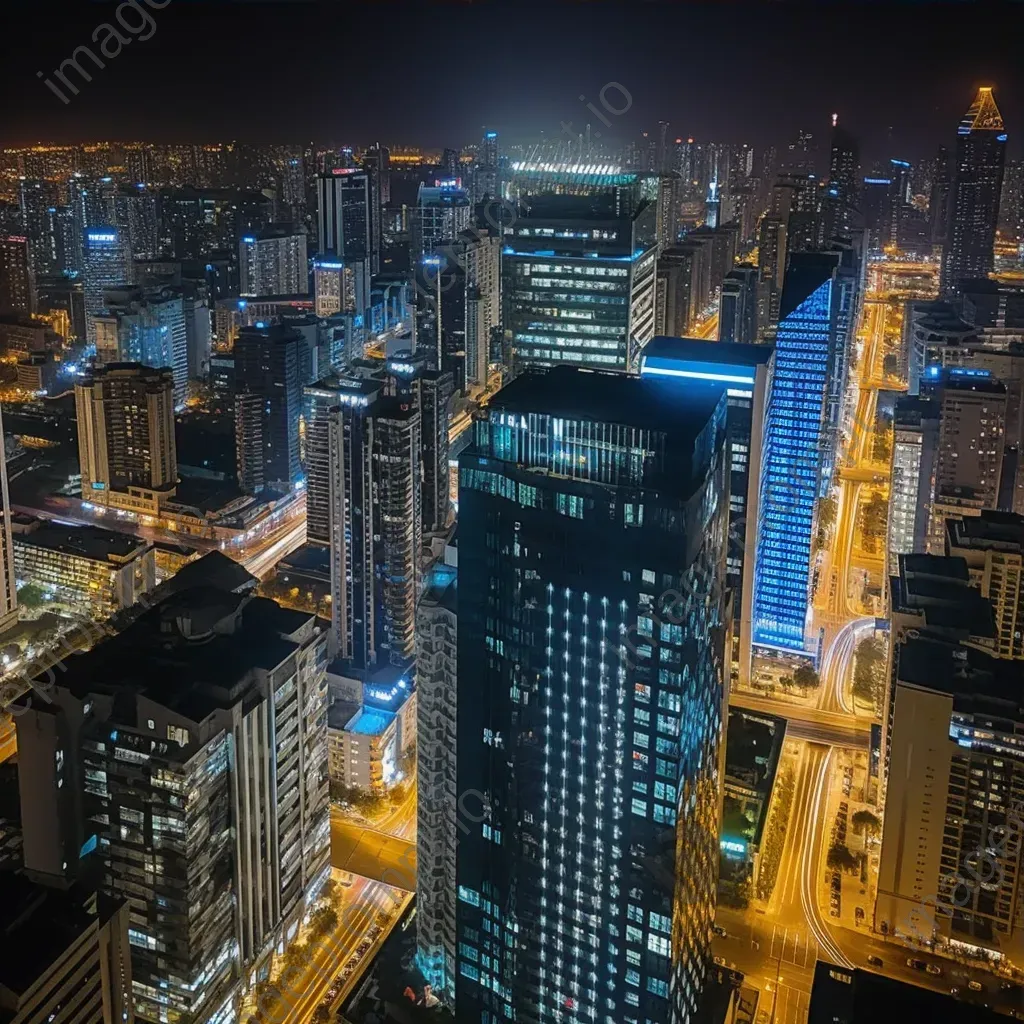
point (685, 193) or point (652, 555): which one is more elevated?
point (685, 193)

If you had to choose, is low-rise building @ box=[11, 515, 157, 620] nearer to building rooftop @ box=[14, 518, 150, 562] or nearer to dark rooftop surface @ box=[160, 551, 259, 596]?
building rooftop @ box=[14, 518, 150, 562]

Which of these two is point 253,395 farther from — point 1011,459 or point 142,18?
point 142,18

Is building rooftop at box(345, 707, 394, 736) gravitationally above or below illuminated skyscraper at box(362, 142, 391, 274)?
below

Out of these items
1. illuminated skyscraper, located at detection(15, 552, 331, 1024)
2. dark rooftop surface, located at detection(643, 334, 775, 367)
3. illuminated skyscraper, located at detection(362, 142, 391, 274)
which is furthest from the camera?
illuminated skyscraper, located at detection(362, 142, 391, 274)

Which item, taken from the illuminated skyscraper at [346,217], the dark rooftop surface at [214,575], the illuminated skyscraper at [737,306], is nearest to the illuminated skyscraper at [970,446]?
the illuminated skyscraper at [737,306]

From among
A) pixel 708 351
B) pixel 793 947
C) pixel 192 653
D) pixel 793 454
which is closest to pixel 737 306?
pixel 793 454

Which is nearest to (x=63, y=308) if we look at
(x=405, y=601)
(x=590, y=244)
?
(x=405, y=601)

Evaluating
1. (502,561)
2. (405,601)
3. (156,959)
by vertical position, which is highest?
(502,561)

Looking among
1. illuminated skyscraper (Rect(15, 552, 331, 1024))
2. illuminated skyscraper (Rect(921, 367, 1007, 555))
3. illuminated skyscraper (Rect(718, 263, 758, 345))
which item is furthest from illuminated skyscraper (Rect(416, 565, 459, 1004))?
illuminated skyscraper (Rect(718, 263, 758, 345))
